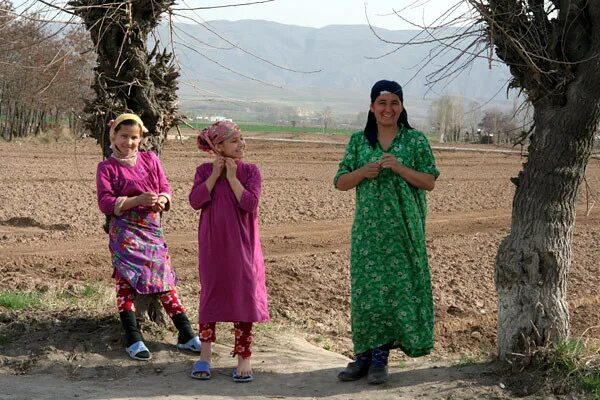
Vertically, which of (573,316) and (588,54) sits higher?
(588,54)

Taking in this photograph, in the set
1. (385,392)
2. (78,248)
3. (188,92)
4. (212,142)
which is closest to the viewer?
(385,392)

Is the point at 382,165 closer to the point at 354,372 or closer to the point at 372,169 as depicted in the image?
the point at 372,169

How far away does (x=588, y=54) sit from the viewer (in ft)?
17.2

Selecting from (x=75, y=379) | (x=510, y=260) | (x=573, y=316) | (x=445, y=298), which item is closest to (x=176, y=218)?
(x=445, y=298)

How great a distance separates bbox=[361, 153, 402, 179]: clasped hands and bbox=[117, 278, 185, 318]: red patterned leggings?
5.74ft

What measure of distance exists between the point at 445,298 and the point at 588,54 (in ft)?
15.7

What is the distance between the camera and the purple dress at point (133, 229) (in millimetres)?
5883

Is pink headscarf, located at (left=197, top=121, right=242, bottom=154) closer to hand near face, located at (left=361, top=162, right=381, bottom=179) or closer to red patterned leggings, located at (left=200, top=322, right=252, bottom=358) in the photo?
hand near face, located at (left=361, top=162, right=381, bottom=179)

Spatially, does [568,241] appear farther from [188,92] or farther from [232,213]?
[188,92]

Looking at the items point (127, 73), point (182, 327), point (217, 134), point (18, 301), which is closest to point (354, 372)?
point (182, 327)

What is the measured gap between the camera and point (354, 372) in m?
5.44

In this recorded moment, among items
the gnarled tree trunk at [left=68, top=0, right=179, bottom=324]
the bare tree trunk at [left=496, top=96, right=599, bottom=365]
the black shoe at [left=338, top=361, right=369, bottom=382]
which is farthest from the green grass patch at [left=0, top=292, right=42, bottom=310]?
Answer: the bare tree trunk at [left=496, top=96, right=599, bottom=365]

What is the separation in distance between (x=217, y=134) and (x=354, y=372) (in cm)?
173

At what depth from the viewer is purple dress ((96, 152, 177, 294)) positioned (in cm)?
588
